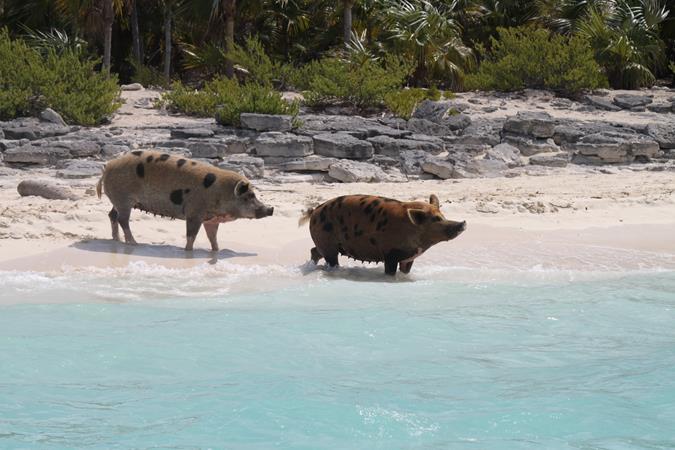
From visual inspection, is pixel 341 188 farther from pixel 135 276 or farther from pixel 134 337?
pixel 134 337

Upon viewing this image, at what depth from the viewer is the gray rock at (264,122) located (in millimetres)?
17297

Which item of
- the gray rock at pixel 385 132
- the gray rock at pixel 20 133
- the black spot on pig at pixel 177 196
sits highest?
the gray rock at pixel 385 132

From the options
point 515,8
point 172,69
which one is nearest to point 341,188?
point 515,8

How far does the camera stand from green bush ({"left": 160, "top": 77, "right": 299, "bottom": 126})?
17.8 metres

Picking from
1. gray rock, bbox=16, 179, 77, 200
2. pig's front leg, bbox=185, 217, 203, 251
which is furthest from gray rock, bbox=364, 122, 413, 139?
pig's front leg, bbox=185, 217, 203, 251

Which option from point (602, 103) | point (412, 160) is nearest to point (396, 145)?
point (412, 160)

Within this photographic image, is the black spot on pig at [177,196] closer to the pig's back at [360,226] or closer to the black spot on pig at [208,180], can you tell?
the black spot on pig at [208,180]

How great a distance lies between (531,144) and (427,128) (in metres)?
1.79

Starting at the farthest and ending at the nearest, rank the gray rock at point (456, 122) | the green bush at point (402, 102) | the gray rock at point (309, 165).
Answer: the green bush at point (402, 102), the gray rock at point (456, 122), the gray rock at point (309, 165)

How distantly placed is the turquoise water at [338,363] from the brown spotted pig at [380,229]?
0.83 ft

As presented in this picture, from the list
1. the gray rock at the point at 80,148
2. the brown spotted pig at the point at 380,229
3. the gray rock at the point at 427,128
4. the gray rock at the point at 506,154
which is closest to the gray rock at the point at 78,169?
the gray rock at the point at 80,148

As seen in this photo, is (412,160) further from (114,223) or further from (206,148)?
(114,223)

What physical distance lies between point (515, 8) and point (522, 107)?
29.5 ft

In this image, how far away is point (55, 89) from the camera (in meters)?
18.4
